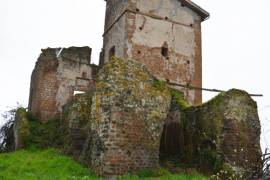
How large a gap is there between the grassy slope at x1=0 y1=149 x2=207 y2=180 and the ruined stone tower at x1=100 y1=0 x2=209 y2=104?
763cm

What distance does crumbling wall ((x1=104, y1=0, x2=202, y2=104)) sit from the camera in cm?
2031

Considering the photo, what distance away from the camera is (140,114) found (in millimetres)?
12234

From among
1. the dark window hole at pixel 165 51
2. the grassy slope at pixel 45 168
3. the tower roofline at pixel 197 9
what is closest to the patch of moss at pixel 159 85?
the grassy slope at pixel 45 168

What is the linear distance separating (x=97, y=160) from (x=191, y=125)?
12.1 ft

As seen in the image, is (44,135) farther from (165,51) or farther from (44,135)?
(165,51)

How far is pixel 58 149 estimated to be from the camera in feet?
50.8

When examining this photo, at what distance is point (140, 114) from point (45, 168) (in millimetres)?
3220

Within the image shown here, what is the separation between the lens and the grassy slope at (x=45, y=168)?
10939 millimetres

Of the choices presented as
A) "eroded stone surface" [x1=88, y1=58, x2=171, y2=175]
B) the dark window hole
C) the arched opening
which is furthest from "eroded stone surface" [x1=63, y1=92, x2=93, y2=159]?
the dark window hole

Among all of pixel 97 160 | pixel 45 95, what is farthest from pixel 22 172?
pixel 45 95

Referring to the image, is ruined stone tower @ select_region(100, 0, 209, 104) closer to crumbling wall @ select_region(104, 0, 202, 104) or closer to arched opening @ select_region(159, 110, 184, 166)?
crumbling wall @ select_region(104, 0, 202, 104)

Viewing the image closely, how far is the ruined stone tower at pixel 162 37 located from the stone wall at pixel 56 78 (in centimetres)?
161

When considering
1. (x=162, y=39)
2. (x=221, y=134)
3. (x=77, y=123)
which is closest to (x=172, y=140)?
(x=221, y=134)

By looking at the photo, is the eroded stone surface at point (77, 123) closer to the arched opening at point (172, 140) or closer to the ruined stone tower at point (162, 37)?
the arched opening at point (172, 140)
